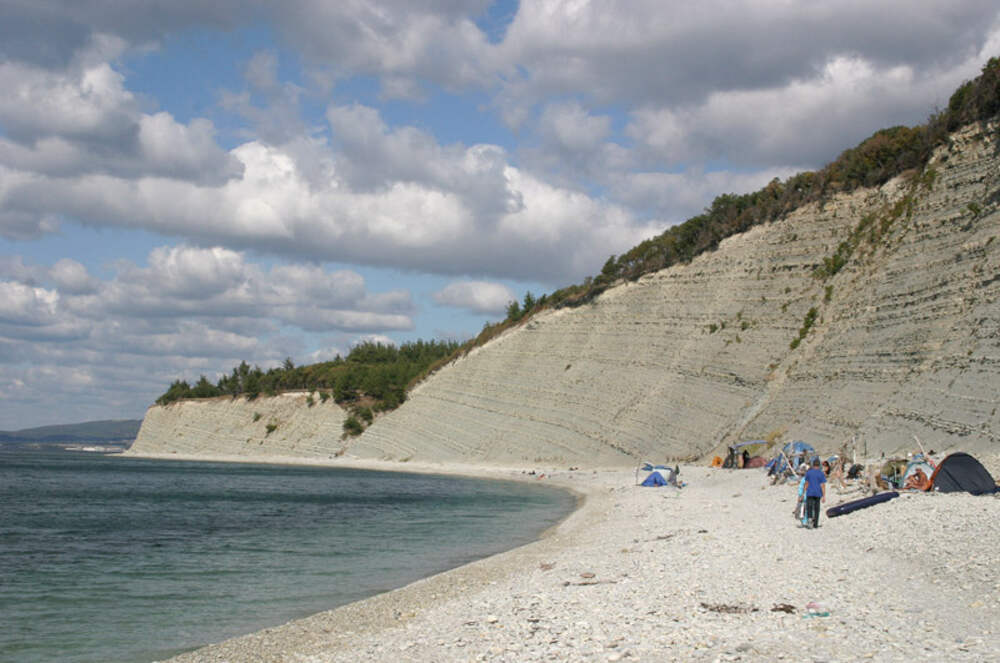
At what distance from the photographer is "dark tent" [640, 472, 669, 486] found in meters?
32.9

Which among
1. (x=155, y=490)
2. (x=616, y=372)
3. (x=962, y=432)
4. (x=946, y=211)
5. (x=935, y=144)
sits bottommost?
(x=155, y=490)

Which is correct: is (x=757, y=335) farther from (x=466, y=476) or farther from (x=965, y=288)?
(x=466, y=476)

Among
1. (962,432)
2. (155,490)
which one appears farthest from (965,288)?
(155,490)

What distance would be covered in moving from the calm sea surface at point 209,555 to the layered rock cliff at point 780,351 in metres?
11.6

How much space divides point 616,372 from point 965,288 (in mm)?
25617

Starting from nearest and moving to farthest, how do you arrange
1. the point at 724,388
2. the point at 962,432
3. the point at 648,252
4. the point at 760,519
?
the point at 760,519 → the point at 962,432 → the point at 724,388 → the point at 648,252

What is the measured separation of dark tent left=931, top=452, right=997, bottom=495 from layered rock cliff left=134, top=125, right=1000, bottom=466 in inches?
209

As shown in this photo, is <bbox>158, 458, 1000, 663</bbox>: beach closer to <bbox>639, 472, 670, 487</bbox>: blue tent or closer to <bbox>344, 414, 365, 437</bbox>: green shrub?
<bbox>639, 472, 670, 487</bbox>: blue tent

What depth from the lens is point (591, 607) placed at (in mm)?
10836

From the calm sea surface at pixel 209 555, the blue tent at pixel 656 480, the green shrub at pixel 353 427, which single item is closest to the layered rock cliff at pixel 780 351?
the blue tent at pixel 656 480

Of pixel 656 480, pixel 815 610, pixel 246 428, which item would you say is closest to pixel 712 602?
pixel 815 610

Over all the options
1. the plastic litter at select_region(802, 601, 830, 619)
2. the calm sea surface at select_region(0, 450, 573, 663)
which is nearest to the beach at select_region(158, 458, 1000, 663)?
the plastic litter at select_region(802, 601, 830, 619)

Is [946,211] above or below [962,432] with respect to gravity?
above

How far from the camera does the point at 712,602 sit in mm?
10469
